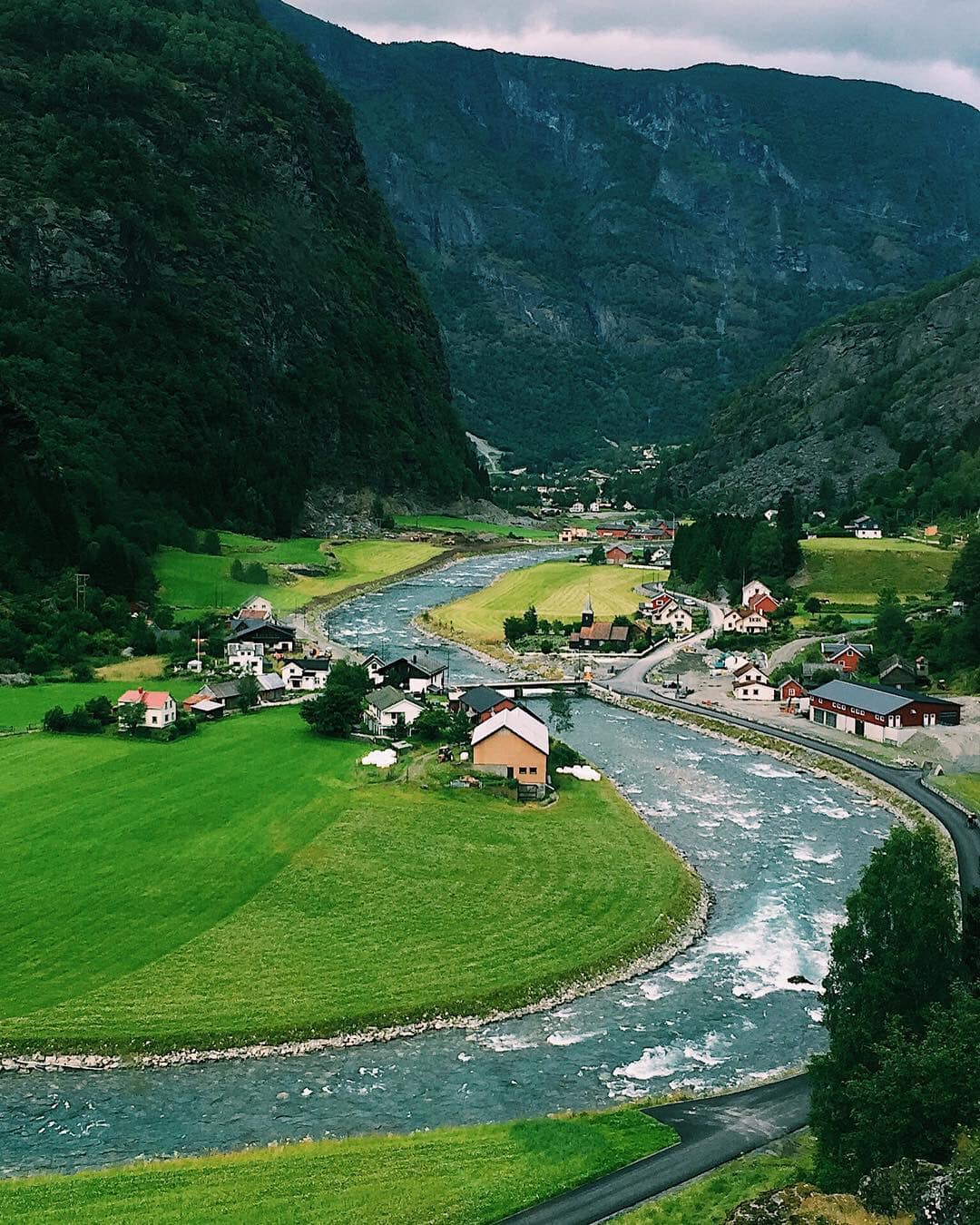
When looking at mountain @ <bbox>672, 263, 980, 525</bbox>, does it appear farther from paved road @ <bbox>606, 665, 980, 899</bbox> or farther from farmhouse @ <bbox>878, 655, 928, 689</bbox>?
paved road @ <bbox>606, 665, 980, 899</bbox>

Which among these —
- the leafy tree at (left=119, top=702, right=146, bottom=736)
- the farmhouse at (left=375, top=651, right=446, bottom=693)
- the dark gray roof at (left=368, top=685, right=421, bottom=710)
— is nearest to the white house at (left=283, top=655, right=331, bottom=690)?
the farmhouse at (left=375, top=651, right=446, bottom=693)

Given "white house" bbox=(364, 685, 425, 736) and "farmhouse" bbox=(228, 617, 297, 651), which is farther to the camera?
"farmhouse" bbox=(228, 617, 297, 651)

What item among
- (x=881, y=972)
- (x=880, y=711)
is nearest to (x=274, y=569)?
(x=880, y=711)

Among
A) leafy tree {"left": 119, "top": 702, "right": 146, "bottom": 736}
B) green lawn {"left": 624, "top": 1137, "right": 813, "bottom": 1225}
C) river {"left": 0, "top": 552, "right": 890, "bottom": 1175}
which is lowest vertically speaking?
Answer: river {"left": 0, "top": 552, "right": 890, "bottom": 1175}

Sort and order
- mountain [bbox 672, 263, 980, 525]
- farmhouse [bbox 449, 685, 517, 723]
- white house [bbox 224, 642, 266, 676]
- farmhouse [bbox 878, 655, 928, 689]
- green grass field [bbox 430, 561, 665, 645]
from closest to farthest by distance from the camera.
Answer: farmhouse [bbox 449, 685, 517, 723] → farmhouse [bbox 878, 655, 928, 689] → white house [bbox 224, 642, 266, 676] → green grass field [bbox 430, 561, 665, 645] → mountain [bbox 672, 263, 980, 525]

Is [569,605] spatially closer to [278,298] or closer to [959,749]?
[959,749]

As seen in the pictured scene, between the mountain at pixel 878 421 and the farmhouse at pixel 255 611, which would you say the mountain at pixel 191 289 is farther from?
the mountain at pixel 878 421
